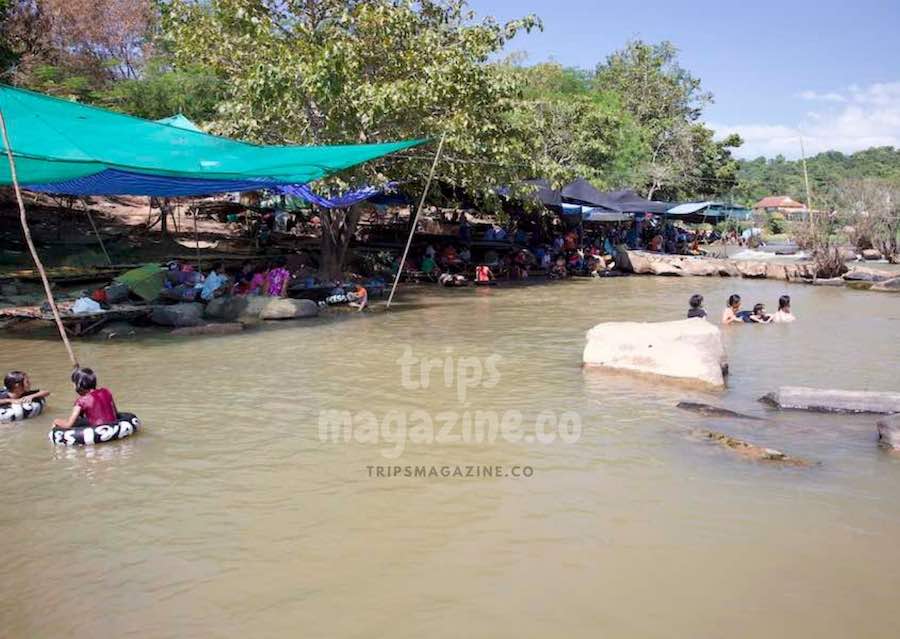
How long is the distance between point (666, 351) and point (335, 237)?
9.75m

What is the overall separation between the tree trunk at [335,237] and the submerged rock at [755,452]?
11.6m

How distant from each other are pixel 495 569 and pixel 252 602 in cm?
127

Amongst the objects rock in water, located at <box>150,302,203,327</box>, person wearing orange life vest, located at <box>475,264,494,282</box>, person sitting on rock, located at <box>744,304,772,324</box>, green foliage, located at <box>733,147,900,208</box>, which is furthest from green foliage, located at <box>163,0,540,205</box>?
green foliage, located at <box>733,147,900,208</box>

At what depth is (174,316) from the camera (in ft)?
39.7

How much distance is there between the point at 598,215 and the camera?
23109mm

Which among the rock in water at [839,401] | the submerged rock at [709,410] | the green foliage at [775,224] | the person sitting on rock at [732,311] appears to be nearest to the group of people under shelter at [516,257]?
the person sitting on rock at [732,311]

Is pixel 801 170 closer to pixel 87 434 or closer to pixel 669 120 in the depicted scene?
pixel 669 120

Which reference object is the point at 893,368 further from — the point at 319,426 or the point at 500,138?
the point at 500,138

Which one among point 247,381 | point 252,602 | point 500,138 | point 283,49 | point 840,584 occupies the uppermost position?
point 283,49

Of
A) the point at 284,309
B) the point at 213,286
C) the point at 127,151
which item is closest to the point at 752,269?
the point at 284,309

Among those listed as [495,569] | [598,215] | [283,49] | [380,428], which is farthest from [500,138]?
[495,569]

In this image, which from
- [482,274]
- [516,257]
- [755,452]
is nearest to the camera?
[755,452]

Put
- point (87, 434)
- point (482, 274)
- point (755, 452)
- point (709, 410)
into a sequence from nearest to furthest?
point (755, 452)
point (87, 434)
point (709, 410)
point (482, 274)

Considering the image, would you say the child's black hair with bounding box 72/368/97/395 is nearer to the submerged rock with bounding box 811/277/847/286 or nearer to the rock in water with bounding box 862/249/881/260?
the submerged rock with bounding box 811/277/847/286
